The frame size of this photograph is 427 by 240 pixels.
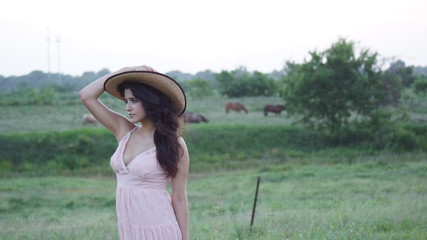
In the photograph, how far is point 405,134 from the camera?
26781 mm

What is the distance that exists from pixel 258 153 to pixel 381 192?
15813 millimetres

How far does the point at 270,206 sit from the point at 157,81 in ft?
28.0

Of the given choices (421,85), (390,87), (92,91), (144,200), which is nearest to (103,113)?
(92,91)

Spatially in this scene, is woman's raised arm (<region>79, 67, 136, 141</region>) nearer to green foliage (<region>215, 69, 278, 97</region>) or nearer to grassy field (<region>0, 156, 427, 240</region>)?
grassy field (<region>0, 156, 427, 240</region>)

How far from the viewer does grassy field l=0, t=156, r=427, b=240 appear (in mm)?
6492

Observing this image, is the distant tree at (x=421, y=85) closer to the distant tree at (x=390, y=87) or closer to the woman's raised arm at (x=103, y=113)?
the distant tree at (x=390, y=87)

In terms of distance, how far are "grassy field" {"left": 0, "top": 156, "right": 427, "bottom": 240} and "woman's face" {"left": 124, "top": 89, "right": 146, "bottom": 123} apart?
282cm

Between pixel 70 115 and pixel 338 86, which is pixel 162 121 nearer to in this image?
pixel 338 86

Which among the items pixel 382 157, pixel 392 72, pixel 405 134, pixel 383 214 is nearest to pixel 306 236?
pixel 383 214

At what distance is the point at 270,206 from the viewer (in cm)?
1145

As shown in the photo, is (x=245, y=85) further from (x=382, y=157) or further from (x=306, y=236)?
(x=306, y=236)

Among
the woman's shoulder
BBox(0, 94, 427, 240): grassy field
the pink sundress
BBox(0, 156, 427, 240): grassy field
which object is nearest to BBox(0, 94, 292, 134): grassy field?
BBox(0, 94, 427, 240): grassy field

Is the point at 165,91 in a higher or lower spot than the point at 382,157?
higher

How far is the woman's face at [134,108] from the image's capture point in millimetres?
3283
